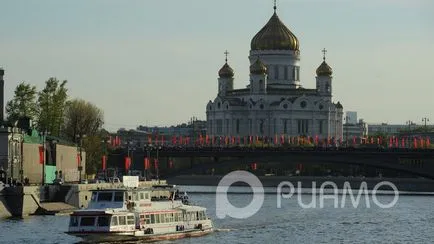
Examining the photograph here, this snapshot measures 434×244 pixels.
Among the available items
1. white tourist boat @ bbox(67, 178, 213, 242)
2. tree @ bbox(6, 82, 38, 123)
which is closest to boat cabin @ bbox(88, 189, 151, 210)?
white tourist boat @ bbox(67, 178, 213, 242)

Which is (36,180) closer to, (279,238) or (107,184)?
(107,184)

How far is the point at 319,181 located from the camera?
179750mm

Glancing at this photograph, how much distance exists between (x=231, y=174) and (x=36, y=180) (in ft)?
275

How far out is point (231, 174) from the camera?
193m

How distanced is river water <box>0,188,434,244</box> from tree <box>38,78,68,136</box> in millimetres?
23205

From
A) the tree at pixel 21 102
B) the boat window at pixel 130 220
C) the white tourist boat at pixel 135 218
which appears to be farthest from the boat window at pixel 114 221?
the tree at pixel 21 102

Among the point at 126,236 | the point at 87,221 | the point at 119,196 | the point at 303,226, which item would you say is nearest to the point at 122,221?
the point at 126,236

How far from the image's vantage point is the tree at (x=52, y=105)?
134 meters

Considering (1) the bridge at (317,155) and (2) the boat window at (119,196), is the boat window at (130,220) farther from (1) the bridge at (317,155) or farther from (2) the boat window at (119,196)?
(1) the bridge at (317,155)

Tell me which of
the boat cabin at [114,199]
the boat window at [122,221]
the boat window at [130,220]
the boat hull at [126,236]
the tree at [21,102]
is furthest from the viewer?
the tree at [21,102]

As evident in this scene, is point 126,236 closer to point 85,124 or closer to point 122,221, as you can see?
point 122,221

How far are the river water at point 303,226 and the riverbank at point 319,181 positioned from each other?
52.3 metres

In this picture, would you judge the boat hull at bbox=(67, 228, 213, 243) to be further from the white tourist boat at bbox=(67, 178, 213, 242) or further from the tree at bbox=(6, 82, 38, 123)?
the tree at bbox=(6, 82, 38, 123)

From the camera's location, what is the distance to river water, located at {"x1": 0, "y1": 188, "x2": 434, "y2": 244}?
7748 centimetres
